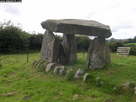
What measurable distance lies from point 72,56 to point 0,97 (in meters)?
6.15

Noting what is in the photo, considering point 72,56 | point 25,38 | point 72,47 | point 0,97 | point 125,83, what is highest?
point 25,38

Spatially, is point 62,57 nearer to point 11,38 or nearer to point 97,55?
point 97,55

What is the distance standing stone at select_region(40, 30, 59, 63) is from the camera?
817 cm

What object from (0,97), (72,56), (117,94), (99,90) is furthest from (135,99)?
(72,56)

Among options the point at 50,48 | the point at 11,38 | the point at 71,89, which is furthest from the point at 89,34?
the point at 11,38

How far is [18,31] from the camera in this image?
15555 millimetres

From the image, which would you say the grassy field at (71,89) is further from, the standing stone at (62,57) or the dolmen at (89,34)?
the standing stone at (62,57)

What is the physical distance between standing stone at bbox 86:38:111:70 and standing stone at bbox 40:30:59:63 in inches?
95.6

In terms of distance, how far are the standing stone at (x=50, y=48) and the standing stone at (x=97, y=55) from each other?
2427mm

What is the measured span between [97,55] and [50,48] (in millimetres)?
3316

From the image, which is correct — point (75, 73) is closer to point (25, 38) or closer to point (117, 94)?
point (117, 94)

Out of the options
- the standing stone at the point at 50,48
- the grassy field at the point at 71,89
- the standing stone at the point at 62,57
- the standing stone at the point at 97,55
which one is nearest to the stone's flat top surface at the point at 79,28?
the standing stone at the point at 97,55

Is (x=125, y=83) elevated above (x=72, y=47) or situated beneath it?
situated beneath

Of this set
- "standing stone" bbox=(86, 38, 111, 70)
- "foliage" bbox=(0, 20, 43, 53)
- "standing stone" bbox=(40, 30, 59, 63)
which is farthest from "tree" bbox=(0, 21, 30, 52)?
"standing stone" bbox=(86, 38, 111, 70)
